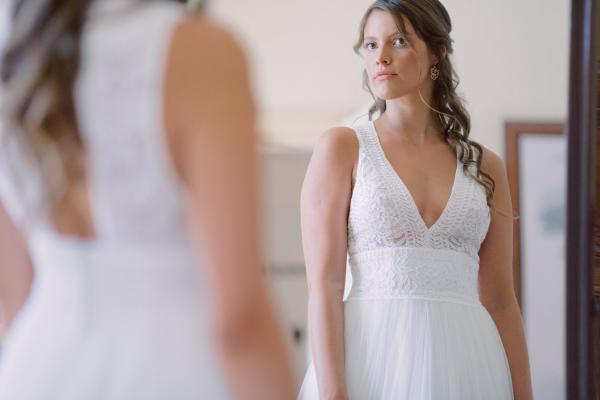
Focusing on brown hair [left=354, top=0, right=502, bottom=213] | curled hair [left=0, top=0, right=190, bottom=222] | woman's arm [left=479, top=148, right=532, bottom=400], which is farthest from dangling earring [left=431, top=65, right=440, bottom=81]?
curled hair [left=0, top=0, right=190, bottom=222]

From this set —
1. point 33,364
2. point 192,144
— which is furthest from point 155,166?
point 33,364

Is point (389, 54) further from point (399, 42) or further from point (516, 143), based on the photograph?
point (516, 143)

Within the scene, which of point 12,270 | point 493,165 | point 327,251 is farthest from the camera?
point 493,165

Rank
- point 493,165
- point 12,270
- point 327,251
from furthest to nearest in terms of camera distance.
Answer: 1. point 493,165
2. point 327,251
3. point 12,270

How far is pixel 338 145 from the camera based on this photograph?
0.81 meters

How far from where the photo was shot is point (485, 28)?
925 mm

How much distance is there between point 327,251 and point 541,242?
0.28 m

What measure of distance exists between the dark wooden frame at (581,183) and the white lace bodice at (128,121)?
0.49 m

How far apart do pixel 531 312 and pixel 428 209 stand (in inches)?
7.9

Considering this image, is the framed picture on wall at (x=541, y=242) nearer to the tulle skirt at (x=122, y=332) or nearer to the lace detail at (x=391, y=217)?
the lace detail at (x=391, y=217)

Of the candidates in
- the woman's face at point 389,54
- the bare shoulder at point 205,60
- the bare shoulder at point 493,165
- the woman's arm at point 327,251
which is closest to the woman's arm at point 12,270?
the bare shoulder at point 205,60

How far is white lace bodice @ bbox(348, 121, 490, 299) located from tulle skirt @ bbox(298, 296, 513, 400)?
0.05ft

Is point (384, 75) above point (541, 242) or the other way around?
above

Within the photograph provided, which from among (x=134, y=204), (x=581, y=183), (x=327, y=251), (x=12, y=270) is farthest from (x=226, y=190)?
(x=581, y=183)
